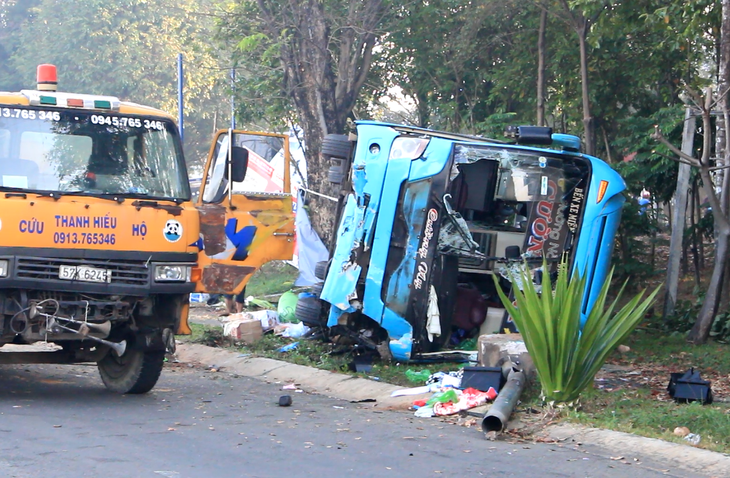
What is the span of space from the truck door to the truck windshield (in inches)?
18.9

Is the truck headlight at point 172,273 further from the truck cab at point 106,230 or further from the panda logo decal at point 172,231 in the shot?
the panda logo decal at point 172,231

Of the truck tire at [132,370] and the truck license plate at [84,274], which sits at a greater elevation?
the truck license plate at [84,274]

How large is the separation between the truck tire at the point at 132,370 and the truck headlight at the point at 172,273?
0.76 meters

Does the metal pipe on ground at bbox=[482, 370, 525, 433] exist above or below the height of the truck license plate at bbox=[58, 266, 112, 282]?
below

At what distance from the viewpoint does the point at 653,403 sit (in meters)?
7.21

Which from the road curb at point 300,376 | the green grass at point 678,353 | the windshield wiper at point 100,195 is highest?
the windshield wiper at point 100,195

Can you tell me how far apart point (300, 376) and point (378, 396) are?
140 centimetres

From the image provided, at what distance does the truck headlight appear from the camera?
23.5ft

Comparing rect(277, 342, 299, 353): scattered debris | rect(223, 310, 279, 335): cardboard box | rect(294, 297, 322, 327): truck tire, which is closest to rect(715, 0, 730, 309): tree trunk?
rect(294, 297, 322, 327): truck tire

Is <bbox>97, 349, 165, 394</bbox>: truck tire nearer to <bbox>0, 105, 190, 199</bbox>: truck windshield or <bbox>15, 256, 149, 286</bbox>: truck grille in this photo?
<bbox>15, 256, 149, 286</bbox>: truck grille

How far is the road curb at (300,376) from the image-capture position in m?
7.97

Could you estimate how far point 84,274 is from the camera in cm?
688

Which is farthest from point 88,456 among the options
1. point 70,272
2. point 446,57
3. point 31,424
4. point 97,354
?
point 446,57

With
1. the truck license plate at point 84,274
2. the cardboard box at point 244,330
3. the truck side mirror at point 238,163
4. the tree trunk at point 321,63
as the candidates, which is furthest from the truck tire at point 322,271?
the tree trunk at point 321,63
